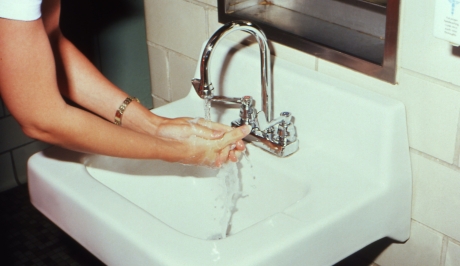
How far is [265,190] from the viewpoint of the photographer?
1.10 m

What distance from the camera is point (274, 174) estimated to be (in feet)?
3.54

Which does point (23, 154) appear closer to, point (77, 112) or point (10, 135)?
point (10, 135)

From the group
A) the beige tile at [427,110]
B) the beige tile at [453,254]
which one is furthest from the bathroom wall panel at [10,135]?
the beige tile at [453,254]

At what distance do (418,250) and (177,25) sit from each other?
0.73 meters

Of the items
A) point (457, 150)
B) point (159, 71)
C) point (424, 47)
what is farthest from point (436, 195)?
point (159, 71)

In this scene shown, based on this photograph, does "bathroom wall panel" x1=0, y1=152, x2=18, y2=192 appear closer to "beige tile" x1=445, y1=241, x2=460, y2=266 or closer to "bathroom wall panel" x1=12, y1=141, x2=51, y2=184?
"bathroom wall panel" x1=12, y1=141, x2=51, y2=184

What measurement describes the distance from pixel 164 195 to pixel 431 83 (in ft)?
1.70

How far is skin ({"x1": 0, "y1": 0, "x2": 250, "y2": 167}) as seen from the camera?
31.7 inches

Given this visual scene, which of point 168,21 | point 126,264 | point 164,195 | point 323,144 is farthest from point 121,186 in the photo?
point 168,21

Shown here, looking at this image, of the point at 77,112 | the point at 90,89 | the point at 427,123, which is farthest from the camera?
the point at 90,89

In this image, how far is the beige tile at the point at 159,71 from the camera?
153cm

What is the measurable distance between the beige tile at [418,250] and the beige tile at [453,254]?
0.02m

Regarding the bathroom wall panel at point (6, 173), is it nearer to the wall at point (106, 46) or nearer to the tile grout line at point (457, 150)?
the wall at point (106, 46)

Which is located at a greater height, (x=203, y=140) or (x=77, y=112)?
(x=77, y=112)
